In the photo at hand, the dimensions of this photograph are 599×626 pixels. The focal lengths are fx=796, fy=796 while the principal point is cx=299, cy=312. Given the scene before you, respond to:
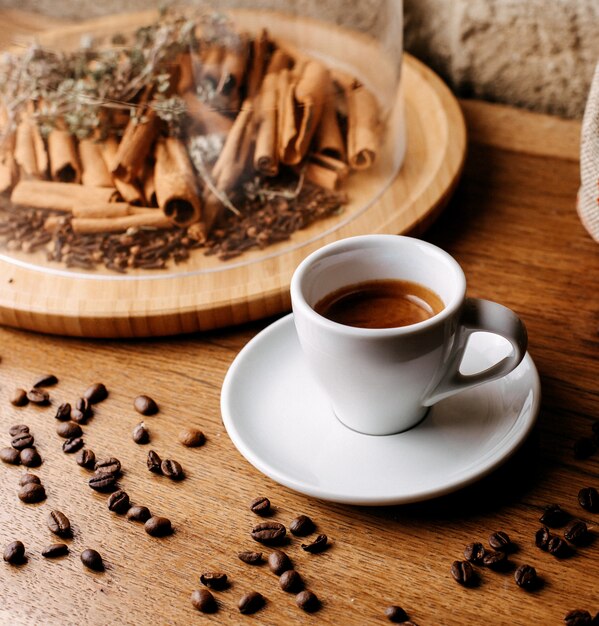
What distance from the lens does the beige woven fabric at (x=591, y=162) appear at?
3.23ft

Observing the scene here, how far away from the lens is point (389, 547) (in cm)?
70

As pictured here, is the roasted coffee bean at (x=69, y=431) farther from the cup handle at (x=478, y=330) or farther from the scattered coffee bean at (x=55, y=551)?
the cup handle at (x=478, y=330)

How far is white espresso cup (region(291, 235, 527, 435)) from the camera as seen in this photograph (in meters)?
0.68

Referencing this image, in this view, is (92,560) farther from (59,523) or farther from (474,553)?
(474,553)

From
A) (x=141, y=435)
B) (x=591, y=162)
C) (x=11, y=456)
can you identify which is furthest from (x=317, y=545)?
(x=591, y=162)

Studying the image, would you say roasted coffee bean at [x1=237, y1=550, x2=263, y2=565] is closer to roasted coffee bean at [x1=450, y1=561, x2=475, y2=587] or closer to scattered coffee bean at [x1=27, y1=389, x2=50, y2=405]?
roasted coffee bean at [x1=450, y1=561, x2=475, y2=587]

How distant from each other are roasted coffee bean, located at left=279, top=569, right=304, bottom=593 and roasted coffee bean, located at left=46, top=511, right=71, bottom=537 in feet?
0.68

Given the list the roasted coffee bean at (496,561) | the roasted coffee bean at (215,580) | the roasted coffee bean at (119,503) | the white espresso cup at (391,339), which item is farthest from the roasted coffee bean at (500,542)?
the roasted coffee bean at (119,503)

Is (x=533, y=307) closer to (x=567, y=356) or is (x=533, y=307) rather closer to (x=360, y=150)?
(x=567, y=356)

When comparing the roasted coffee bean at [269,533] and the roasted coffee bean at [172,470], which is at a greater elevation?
the roasted coffee bean at [269,533]

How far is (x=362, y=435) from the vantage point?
77 cm

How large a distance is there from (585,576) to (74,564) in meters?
0.44

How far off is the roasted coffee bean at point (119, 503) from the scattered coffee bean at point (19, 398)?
19 cm

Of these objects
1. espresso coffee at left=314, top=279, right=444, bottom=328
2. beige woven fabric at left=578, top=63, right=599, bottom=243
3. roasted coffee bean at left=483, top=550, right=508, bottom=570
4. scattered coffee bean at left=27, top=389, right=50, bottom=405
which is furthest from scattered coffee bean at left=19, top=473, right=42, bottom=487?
beige woven fabric at left=578, top=63, right=599, bottom=243
